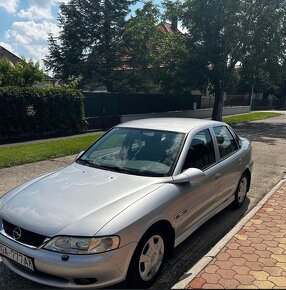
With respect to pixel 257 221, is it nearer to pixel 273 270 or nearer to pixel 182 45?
pixel 273 270

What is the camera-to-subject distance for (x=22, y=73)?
59.9 ft

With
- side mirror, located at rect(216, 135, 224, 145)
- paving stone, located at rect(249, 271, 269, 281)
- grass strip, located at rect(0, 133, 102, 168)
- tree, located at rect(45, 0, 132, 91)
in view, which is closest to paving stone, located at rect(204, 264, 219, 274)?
paving stone, located at rect(249, 271, 269, 281)

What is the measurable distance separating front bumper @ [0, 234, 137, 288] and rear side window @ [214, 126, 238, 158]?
2.50 m

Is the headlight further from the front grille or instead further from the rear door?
the rear door

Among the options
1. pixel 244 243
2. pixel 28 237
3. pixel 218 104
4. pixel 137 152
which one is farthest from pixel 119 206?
pixel 218 104

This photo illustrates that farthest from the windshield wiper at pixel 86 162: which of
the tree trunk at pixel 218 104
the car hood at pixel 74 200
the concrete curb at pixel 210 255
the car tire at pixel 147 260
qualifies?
the tree trunk at pixel 218 104

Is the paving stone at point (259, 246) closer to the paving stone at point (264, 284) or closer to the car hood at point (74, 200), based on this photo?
the paving stone at point (264, 284)

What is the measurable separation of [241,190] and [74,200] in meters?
3.36

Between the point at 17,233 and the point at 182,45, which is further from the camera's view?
the point at 182,45

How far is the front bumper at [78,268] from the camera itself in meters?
2.81

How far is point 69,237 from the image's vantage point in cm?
288

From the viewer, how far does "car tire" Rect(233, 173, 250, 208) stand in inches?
222

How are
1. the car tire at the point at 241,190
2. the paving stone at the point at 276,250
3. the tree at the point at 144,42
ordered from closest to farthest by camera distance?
1. the paving stone at the point at 276,250
2. the car tire at the point at 241,190
3. the tree at the point at 144,42

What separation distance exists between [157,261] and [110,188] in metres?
0.84
